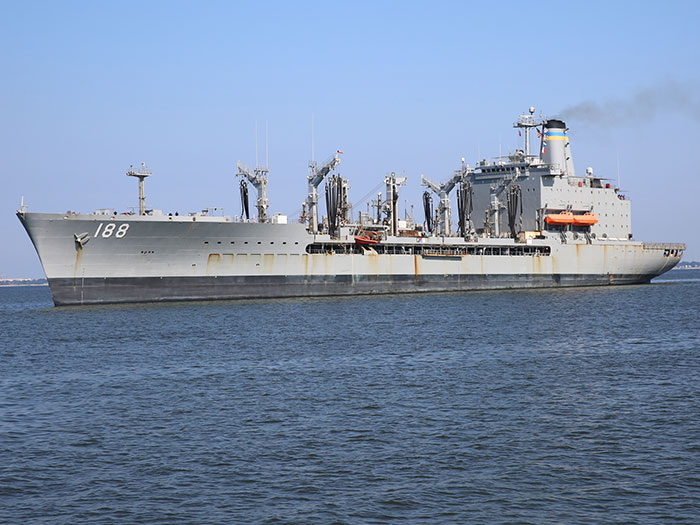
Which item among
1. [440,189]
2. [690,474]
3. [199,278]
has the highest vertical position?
[440,189]

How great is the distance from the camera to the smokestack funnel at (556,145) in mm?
60875

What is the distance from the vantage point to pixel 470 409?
1587 cm

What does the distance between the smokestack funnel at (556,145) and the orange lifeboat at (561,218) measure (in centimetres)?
443

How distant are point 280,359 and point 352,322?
1033 cm

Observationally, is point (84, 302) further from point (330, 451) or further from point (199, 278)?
point (330, 451)

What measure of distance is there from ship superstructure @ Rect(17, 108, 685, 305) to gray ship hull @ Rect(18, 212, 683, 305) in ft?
0.23

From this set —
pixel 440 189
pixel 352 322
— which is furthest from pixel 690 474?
pixel 440 189

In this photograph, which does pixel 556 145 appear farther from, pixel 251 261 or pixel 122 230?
pixel 122 230

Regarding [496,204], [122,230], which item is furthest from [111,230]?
[496,204]

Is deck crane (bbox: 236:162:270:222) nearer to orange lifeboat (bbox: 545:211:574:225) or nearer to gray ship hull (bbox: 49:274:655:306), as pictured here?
gray ship hull (bbox: 49:274:655:306)

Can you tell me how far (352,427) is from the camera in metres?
14.5

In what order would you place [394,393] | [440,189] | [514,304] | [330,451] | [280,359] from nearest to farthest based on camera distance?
[330,451], [394,393], [280,359], [514,304], [440,189]

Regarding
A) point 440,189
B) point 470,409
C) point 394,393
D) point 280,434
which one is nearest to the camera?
point 280,434

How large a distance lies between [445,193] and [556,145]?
9.95m
